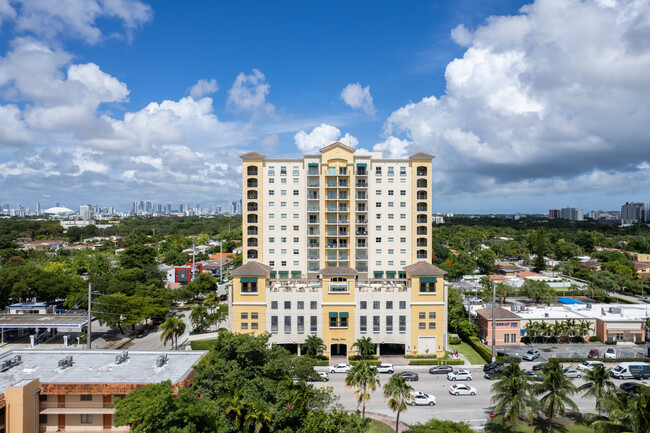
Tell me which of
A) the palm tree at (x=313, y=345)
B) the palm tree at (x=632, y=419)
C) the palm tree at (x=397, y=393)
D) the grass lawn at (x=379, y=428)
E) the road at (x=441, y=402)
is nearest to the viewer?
the palm tree at (x=632, y=419)

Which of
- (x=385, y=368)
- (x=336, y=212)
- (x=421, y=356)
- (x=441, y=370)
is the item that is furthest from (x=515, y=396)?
(x=336, y=212)

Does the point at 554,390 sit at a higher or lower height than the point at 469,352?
higher

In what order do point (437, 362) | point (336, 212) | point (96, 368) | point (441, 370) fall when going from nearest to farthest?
point (96, 368)
point (441, 370)
point (437, 362)
point (336, 212)

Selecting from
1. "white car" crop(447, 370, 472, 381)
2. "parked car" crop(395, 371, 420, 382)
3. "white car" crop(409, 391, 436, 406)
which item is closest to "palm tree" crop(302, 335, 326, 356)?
"parked car" crop(395, 371, 420, 382)

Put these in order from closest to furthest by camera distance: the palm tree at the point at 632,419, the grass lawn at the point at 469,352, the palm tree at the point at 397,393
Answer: the palm tree at the point at 632,419 < the palm tree at the point at 397,393 < the grass lawn at the point at 469,352

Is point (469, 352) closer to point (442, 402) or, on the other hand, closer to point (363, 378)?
point (442, 402)

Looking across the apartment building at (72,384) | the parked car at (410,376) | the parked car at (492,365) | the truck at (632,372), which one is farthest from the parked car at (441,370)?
the apartment building at (72,384)

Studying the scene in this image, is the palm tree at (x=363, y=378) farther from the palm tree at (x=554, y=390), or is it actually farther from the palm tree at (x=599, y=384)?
the palm tree at (x=599, y=384)

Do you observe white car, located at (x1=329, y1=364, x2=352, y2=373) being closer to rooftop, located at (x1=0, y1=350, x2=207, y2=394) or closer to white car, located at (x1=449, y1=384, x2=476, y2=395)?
white car, located at (x1=449, y1=384, x2=476, y2=395)
